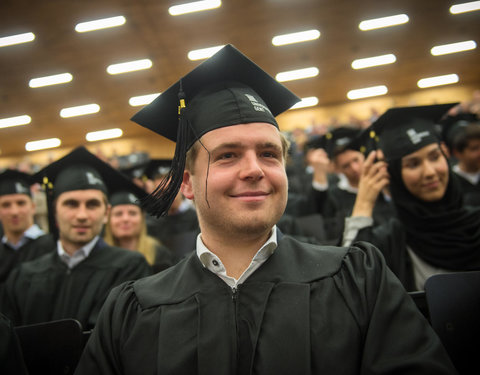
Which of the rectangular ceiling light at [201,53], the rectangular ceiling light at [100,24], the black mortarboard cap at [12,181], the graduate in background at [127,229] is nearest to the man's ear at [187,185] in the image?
the graduate in background at [127,229]

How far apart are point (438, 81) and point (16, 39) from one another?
1283 cm

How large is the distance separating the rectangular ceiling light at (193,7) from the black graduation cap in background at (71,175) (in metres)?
5.41

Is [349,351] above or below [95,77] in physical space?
below

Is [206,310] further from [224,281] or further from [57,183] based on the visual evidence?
[57,183]

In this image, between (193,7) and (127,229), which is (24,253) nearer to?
(127,229)

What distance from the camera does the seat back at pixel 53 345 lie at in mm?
1936

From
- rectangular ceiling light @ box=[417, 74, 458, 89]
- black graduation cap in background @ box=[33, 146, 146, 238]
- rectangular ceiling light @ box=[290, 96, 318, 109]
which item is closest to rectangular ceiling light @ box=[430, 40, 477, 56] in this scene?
rectangular ceiling light @ box=[417, 74, 458, 89]

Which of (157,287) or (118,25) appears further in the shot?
(118,25)

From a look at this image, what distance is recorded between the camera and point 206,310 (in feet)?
5.01

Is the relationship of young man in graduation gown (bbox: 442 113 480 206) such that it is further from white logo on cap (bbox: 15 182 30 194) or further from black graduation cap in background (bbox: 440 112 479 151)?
white logo on cap (bbox: 15 182 30 194)

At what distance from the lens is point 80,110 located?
12.5 m

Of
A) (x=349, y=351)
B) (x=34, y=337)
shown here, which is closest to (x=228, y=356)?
(x=349, y=351)

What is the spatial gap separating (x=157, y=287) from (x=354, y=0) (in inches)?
325

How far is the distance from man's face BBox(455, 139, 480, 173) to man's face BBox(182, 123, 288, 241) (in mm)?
3915
